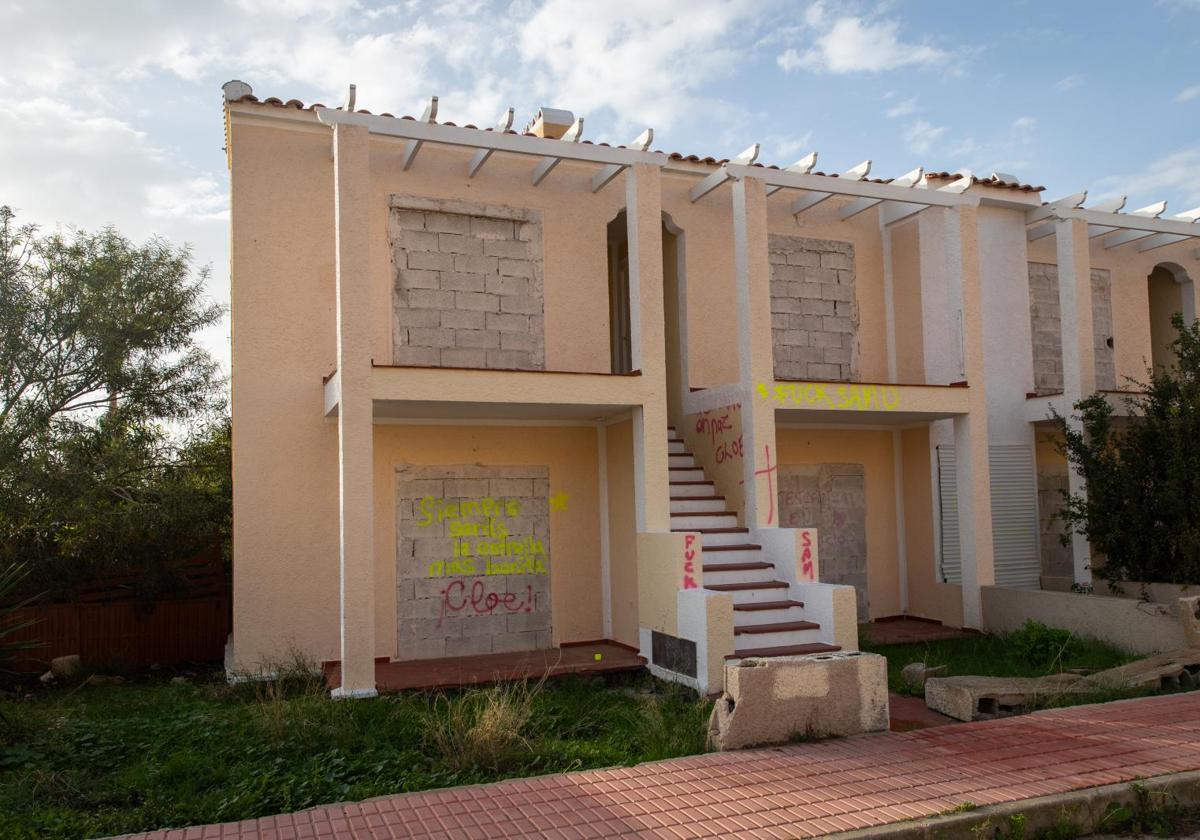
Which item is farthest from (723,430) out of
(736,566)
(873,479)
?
(873,479)

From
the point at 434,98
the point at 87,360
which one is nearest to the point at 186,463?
the point at 87,360

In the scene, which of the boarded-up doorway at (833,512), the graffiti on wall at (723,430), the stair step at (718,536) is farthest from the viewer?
the boarded-up doorway at (833,512)

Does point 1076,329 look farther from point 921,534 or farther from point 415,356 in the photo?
point 415,356

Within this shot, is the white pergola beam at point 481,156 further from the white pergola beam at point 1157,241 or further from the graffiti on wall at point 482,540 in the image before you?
the white pergola beam at point 1157,241

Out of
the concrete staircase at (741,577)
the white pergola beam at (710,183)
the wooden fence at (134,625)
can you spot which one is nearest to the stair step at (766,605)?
the concrete staircase at (741,577)

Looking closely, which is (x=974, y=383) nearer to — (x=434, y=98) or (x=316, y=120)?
(x=434, y=98)

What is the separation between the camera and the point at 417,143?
10500 millimetres

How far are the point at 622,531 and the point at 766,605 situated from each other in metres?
2.03

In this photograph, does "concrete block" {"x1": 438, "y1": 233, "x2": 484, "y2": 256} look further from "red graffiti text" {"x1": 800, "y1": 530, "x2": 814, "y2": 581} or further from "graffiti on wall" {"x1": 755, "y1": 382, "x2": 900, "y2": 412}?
"red graffiti text" {"x1": 800, "y1": 530, "x2": 814, "y2": 581}

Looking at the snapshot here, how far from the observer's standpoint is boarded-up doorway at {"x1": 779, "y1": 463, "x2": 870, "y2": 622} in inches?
503

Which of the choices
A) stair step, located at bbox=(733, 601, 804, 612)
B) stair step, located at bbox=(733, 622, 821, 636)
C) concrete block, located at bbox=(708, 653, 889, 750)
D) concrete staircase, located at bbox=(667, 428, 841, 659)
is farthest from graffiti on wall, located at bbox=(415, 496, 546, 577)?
concrete block, located at bbox=(708, 653, 889, 750)

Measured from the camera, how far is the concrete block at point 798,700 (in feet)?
22.7

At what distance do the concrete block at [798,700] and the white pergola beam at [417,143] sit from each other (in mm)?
6408

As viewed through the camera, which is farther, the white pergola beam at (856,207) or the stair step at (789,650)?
the white pergola beam at (856,207)
